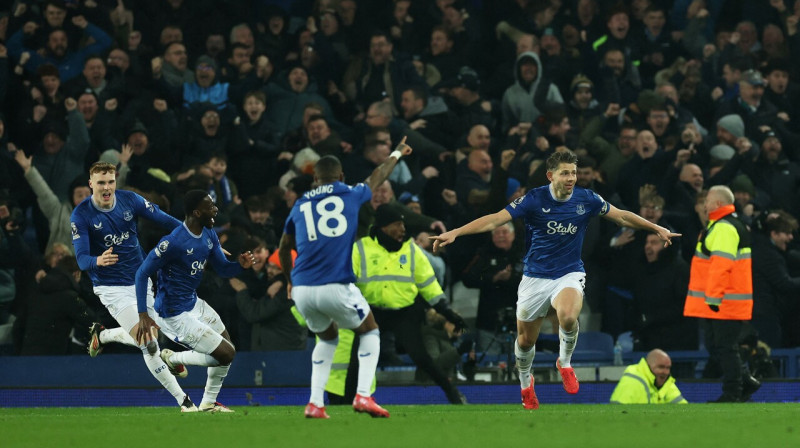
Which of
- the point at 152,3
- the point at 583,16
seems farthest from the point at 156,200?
the point at 583,16

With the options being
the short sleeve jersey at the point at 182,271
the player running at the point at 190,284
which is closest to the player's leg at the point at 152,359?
the player running at the point at 190,284

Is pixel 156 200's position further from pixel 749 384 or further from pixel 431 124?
pixel 749 384

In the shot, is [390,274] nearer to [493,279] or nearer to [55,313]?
[493,279]

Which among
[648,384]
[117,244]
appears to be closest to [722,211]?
[648,384]

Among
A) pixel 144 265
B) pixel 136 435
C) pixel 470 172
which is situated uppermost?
pixel 470 172

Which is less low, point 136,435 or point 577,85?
point 577,85

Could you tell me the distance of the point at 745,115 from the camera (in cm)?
2058

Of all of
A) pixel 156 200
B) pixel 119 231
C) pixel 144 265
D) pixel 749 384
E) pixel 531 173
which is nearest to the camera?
pixel 144 265

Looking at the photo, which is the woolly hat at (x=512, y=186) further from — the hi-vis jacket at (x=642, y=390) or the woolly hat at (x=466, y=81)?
the hi-vis jacket at (x=642, y=390)

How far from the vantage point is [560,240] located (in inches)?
508

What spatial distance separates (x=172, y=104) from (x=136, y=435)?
1058 cm

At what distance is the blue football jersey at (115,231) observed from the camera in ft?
43.0

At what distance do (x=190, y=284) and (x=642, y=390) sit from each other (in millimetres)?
5612

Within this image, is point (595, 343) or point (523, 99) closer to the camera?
point (595, 343)
